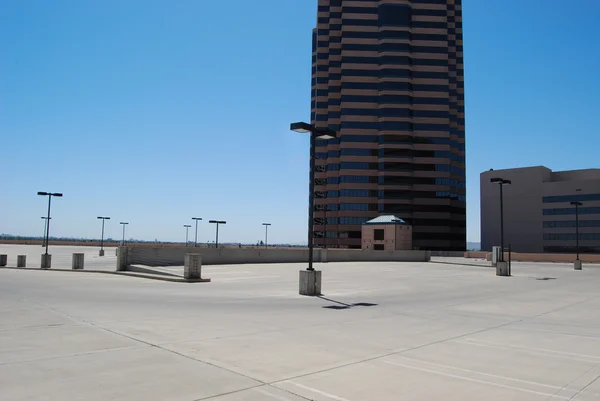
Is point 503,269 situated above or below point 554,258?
below

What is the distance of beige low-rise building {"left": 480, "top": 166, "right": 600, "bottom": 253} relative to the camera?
105250 millimetres

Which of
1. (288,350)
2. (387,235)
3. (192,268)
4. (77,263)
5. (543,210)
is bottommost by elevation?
(288,350)

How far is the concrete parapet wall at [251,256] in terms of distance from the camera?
3191 centimetres

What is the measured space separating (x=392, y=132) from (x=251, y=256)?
82.6 m

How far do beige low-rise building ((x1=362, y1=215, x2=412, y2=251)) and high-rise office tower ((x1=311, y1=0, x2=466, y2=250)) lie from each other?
40.3 meters

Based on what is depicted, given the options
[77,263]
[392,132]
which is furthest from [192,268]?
[392,132]

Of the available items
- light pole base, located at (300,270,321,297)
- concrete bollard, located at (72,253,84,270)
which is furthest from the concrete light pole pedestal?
light pole base, located at (300,270,321,297)

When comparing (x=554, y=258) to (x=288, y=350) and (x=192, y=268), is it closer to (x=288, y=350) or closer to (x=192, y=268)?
(x=192, y=268)

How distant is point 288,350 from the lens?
311 inches

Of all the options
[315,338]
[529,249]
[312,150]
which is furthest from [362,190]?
[315,338]

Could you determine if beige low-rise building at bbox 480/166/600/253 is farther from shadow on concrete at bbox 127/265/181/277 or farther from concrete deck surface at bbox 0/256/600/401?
concrete deck surface at bbox 0/256/600/401

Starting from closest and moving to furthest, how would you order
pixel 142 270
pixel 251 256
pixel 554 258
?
pixel 142 270, pixel 251 256, pixel 554 258

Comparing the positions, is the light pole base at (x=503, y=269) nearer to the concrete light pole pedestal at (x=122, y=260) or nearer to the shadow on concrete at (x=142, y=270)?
the shadow on concrete at (x=142, y=270)

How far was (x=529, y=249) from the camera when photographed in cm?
11569
